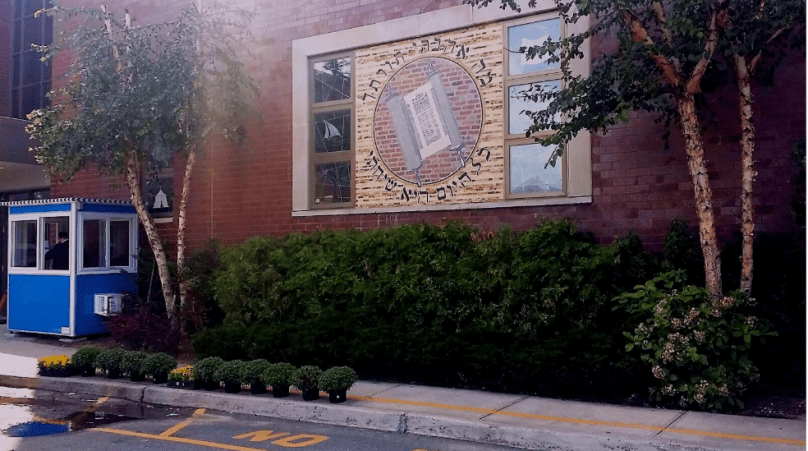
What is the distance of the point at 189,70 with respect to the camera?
11695mm

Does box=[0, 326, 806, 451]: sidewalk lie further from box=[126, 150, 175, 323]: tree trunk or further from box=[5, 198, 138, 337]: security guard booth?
box=[5, 198, 138, 337]: security guard booth

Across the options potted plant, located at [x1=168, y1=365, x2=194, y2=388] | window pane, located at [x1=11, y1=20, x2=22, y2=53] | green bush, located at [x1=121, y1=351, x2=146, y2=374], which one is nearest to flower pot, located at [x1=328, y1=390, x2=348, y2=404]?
potted plant, located at [x1=168, y1=365, x2=194, y2=388]

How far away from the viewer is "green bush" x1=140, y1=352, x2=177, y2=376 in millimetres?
9477

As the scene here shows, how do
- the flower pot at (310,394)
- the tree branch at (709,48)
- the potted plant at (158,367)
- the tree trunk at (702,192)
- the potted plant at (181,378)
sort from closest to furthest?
the tree branch at (709,48)
the tree trunk at (702,192)
the flower pot at (310,394)
the potted plant at (181,378)
the potted plant at (158,367)

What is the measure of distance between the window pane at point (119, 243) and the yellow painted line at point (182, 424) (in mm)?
5880

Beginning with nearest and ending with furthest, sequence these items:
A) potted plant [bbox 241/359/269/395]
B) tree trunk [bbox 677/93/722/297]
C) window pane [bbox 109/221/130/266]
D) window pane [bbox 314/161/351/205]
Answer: tree trunk [bbox 677/93/722/297] → potted plant [bbox 241/359/269/395] → window pane [bbox 314/161/351/205] → window pane [bbox 109/221/130/266]

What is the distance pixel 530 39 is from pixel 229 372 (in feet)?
19.0

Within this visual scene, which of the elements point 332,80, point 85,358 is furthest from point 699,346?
point 85,358

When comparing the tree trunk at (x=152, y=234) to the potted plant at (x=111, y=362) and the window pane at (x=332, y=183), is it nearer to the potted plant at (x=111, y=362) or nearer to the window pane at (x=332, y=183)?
the potted plant at (x=111, y=362)

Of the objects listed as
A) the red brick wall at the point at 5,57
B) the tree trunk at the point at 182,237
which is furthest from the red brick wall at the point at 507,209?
the red brick wall at the point at 5,57

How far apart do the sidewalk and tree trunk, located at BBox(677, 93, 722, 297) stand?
1.52 meters

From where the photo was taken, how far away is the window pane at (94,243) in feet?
43.5

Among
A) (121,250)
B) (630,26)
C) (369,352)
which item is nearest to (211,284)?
(121,250)

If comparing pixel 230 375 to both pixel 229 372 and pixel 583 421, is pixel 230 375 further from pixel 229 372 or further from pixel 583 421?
pixel 583 421
